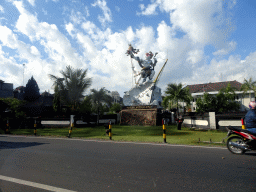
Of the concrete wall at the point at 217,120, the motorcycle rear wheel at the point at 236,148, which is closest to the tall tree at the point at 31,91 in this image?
the concrete wall at the point at 217,120

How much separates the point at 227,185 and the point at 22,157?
5.70 meters

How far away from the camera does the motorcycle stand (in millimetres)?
5844

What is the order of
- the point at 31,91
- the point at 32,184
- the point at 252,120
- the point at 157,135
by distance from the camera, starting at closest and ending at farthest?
the point at 32,184 < the point at 252,120 < the point at 157,135 < the point at 31,91

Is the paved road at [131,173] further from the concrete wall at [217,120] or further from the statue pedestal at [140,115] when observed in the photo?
the statue pedestal at [140,115]

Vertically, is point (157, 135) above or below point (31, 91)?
below

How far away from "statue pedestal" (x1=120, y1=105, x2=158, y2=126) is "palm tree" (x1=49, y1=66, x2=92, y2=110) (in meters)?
6.04

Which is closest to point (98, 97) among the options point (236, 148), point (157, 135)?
point (157, 135)

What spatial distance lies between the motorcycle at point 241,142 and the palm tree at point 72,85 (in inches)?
766

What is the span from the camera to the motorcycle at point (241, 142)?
5844mm

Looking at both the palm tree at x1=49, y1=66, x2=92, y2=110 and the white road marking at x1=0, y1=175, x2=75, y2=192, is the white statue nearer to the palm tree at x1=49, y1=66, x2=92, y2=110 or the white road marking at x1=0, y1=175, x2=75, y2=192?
the palm tree at x1=49, y1=66, x2=92, y2=110

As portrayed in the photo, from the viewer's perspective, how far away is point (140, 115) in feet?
67.4

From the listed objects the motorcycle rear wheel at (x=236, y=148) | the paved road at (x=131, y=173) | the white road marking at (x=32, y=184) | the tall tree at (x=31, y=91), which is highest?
the tall tree at (x=31, y=91)

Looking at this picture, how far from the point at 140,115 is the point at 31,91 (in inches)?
1310

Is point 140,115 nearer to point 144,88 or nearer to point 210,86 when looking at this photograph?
point 144,88
